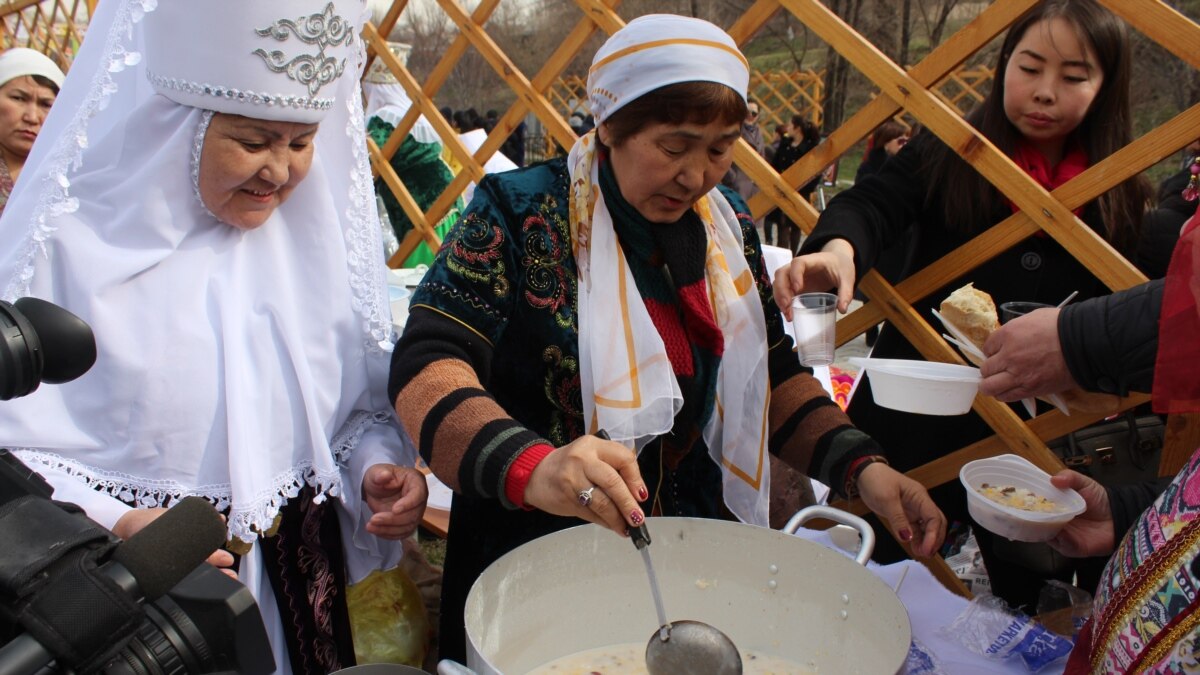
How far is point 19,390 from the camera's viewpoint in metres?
0.68

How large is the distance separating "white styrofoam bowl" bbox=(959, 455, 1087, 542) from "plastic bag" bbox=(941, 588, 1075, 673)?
0.14 meters

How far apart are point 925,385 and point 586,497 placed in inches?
26.1

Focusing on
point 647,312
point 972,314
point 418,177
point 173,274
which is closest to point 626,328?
point 647,312

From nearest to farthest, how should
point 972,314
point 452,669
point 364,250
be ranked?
1. point 452,669
2. point 972,314
3. point 364,250

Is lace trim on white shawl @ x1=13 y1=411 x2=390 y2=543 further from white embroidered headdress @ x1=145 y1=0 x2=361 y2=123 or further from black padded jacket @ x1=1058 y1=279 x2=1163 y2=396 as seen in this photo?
black padded jacket @ x1=1058 y1=279 x2=1163 y2=396

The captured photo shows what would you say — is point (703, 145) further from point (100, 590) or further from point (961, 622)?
point (100, 590)

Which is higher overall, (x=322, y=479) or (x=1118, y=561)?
(x=1118, y=561)

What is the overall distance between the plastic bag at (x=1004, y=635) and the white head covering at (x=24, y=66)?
3148 millimetres

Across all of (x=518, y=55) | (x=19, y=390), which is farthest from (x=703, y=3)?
(x=19, y=390)

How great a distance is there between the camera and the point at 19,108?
2975 mm

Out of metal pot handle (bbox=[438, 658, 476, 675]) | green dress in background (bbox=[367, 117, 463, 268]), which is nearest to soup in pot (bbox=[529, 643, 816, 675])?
metal pot handle (bbox=[438, 658, 476, 675])

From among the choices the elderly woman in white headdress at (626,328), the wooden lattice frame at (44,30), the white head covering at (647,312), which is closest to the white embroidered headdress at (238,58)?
the elderly woman in white headdress at (626,328)

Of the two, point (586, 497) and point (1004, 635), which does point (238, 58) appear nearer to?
point (586, 497)

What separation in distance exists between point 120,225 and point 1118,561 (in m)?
1.30
